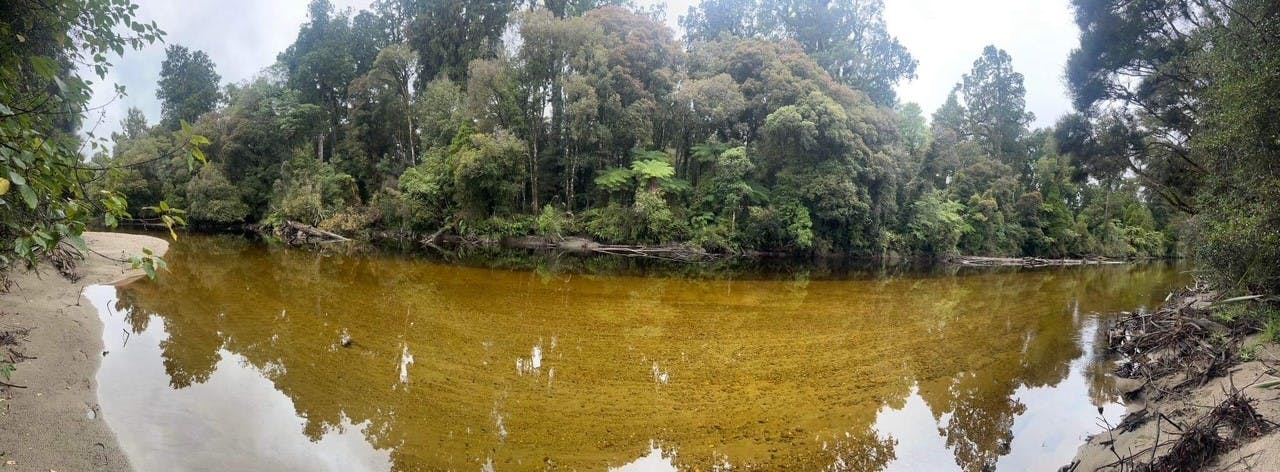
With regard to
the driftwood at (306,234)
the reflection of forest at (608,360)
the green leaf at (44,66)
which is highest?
the green leaf at (44,66)

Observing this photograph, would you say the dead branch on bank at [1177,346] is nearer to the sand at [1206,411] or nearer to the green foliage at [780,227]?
the sand at [1206,411]

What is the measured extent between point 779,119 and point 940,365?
16.0m

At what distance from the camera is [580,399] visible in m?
5.29

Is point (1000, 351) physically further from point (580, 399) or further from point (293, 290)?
point (293, 290)

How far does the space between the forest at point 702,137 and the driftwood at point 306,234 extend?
0.79m

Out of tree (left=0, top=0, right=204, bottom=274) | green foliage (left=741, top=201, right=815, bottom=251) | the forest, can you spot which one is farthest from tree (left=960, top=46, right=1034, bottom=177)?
tree (left=0, top=0, right=204, bottom=274)

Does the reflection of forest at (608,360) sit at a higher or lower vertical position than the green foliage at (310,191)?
lower

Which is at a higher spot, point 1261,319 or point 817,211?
point 817,211

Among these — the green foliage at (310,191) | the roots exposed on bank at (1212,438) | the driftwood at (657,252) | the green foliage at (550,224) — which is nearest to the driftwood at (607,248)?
the driftwood at (657,252)

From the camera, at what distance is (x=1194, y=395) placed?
4980 millimetres

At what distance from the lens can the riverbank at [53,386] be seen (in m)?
3.57

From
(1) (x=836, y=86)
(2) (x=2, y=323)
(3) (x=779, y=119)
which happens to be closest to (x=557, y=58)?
(3) (x=779, y=119)

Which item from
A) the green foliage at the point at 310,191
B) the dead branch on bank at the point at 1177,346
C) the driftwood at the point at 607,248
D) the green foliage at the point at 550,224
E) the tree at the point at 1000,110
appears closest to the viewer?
the dead branch on bank at the point at 1177,346

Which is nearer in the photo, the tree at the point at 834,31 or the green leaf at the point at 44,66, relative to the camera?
the green leaf at the point at 44,66
